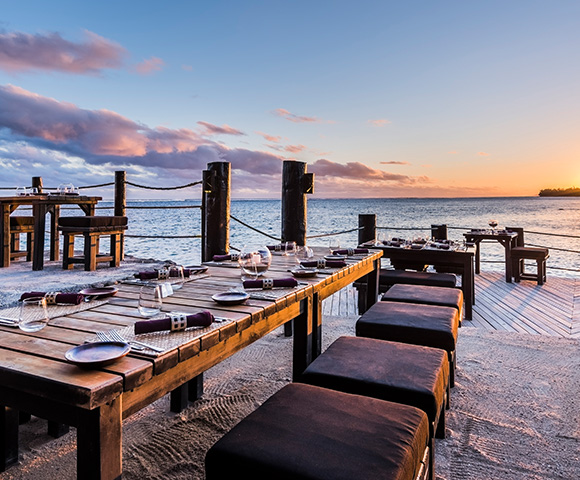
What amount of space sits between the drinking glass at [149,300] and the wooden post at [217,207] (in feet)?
8.85

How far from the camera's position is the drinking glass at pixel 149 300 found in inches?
46.7

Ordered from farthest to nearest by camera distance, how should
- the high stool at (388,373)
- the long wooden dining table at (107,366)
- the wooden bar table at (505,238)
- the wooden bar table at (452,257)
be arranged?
1. the wooden bar table at (505,238)
2. the wooden bar table at (452,257)
3. the high stool at (388,373)
4. the long wooden dining table at (107,366)

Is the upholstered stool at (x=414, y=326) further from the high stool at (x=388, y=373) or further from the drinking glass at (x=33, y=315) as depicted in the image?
the drinking glass at (x=33, y=315)

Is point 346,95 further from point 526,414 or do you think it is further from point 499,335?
point 526,414

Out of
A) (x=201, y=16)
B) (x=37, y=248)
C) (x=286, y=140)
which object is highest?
(x=201, y=16)

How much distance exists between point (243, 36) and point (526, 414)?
8.05m

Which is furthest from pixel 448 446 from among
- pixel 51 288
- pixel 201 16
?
pixel 201 16

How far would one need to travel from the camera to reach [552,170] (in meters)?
18.1

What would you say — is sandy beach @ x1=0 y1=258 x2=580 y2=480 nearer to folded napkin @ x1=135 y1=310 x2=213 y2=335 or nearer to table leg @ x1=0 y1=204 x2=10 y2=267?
folded napkin @ x1=135 y1=310 x2=213 y2=335

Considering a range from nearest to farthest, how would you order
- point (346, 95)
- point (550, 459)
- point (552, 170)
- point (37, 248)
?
point (550, 459) < point (37, 248) < point (346, 95) < point (552, 170)

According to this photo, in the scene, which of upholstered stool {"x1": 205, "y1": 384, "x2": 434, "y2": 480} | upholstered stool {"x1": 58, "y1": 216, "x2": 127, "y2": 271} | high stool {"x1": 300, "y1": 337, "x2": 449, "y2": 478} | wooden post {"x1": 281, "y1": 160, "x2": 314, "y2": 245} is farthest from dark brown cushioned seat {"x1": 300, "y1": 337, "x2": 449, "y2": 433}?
upholstered stool {"x1": 58, "y1": 216, "x2": 127, "y2": 271}

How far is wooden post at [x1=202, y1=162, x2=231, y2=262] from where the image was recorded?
12.5ft

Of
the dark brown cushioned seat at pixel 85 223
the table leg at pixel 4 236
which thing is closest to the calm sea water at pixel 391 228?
the dark brown cushioned seat at pixel 85 223

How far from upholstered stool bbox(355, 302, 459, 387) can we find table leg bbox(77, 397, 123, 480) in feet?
5.32
